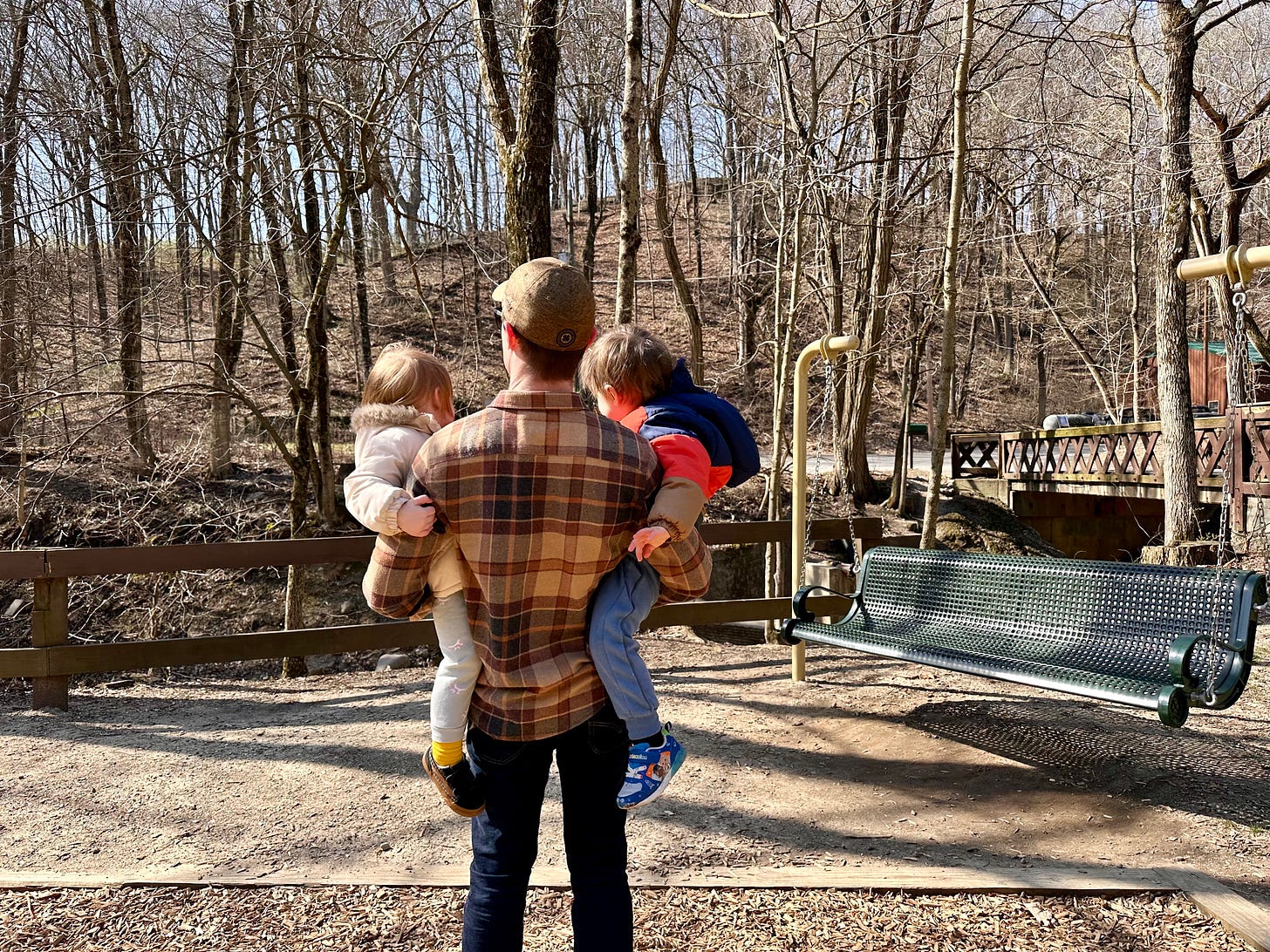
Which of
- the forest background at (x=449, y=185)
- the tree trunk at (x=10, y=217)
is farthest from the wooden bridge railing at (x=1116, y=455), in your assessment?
the tree trunk at (x=10, y=217)

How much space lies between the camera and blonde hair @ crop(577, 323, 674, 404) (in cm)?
242

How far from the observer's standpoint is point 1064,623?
4605 mm

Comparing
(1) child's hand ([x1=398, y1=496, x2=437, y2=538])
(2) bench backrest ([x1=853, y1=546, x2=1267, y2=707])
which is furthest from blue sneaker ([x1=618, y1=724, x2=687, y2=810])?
(2) bench backrest ([x1=853, y1=546, x2=1267, y2=707])

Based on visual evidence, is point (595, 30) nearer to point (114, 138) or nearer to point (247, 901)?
point (114, 138)

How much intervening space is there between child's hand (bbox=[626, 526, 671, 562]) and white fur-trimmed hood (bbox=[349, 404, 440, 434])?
624 millimetres

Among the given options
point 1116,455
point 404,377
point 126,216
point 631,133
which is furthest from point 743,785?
point 1116,455

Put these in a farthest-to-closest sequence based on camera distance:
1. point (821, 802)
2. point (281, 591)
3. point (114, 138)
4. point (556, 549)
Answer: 1. point (281, 591)
2. point (114, 138)
3. point (821, 802)
4. point (556, 549)

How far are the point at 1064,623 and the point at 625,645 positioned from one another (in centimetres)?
327

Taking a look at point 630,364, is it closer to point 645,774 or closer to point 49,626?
point 645,774

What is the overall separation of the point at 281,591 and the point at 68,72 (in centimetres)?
815

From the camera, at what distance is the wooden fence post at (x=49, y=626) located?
5211 millimetres

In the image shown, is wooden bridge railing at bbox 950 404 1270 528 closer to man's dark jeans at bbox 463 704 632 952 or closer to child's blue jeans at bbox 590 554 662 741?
child's blue jeans at bbox 590 554 662 741

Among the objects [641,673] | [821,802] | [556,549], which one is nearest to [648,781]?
[641,673]

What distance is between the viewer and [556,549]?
198 centimetres
